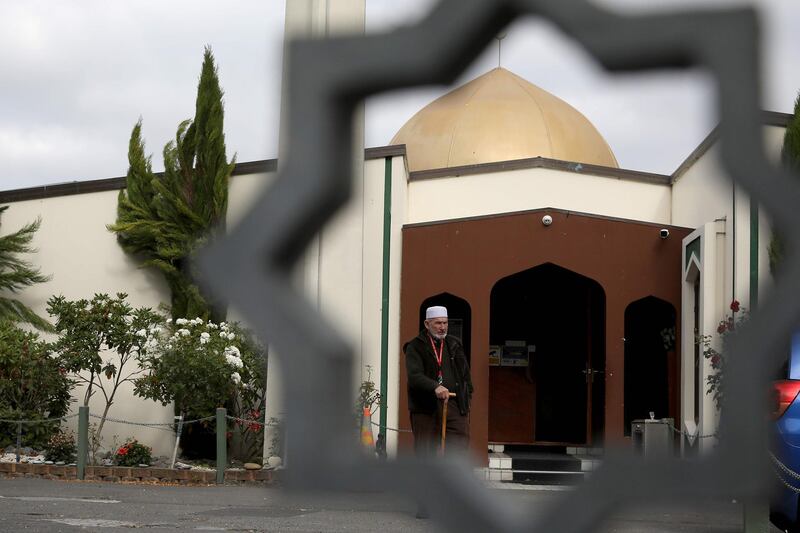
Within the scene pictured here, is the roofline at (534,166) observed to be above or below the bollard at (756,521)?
above

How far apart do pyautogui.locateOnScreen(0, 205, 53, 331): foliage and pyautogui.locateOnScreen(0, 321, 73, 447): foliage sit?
1678mm

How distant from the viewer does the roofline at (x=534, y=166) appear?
48.2 feet

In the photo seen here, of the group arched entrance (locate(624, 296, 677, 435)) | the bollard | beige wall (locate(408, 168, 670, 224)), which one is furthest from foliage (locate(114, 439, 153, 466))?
the bollard

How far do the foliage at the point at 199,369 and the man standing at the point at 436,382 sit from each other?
5.42m

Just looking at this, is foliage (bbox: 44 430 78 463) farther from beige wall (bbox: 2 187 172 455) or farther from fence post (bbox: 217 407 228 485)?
fence post (bbox: 217 407 228 485)

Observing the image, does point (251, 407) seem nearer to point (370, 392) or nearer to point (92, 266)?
point (370, 392)

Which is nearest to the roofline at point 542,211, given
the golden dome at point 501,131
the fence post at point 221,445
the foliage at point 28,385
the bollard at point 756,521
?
the fence post at point 221,445

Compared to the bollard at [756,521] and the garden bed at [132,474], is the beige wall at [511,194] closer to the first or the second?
the garden bed at [132,474]

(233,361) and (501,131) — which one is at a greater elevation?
(501,131)

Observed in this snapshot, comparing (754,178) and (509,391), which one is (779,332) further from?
(509,391)

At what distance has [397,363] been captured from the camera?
43.8 ft

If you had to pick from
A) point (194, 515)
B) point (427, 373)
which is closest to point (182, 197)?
point (194, 515)

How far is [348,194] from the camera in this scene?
1.05 m

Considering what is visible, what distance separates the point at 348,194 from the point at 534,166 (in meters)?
13.8
